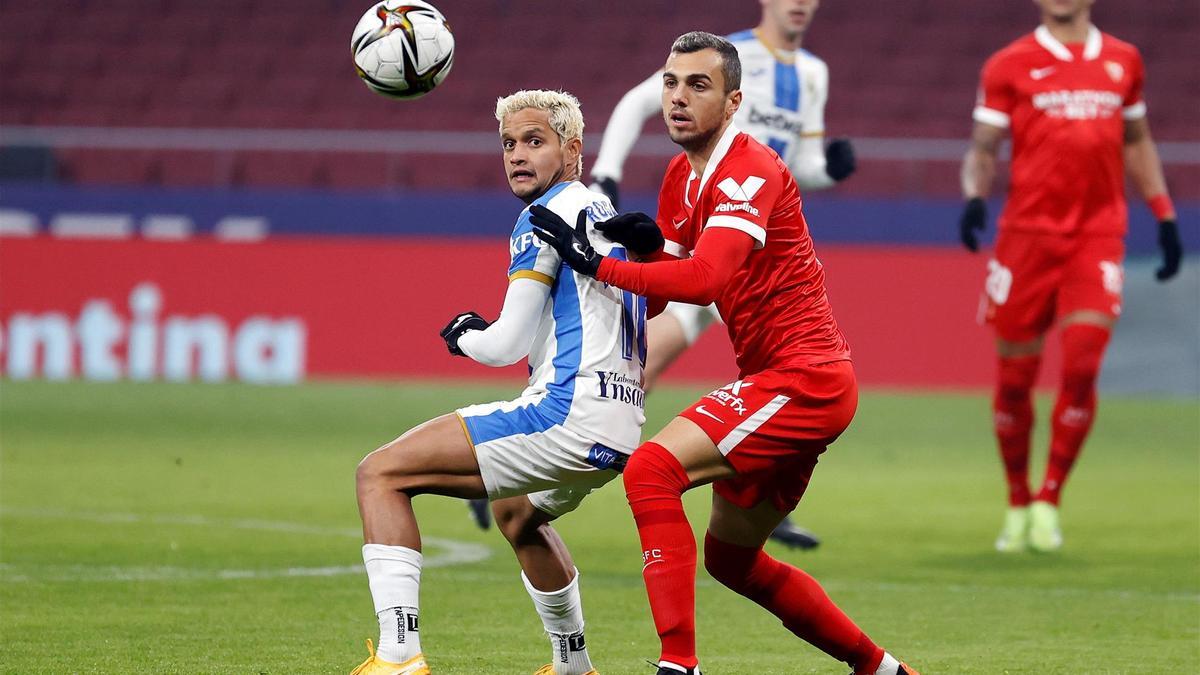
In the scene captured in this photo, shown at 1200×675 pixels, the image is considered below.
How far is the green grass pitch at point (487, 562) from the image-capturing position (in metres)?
5.86

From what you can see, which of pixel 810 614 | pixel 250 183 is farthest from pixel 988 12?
pixel 810 614

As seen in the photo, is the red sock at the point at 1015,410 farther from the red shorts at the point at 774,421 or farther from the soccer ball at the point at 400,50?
the soccer ball at the point at 400,50

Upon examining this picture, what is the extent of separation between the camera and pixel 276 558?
786cm

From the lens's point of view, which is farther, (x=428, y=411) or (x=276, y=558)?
(x=428, y=411)

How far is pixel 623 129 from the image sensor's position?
870 centimetres

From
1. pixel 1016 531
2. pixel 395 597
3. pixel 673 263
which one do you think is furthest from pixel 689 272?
pixel 1016 531

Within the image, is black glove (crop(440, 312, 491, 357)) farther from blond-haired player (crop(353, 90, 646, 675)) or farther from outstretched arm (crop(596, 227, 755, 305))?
outstretched arm (crop(596, 227, 755, 305))

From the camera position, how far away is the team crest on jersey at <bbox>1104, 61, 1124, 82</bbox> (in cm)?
894

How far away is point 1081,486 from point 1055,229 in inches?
109

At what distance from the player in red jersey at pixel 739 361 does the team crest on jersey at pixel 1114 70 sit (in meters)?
4.27

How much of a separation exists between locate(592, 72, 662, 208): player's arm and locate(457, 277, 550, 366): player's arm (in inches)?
131

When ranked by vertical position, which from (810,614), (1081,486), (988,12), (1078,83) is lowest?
(1081,486)

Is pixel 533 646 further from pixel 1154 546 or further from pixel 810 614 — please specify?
pixel 1154 546

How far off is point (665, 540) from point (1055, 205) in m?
4.81
